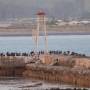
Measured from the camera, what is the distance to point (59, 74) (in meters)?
67.5

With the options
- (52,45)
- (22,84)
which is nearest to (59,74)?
(22,84)

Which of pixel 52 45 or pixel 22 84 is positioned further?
pixel 52 45

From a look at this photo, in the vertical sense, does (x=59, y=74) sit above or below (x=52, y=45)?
below

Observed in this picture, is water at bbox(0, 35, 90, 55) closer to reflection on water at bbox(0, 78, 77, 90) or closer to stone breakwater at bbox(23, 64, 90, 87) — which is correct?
stone breakwater at bbox(23, 64, 90, 87)

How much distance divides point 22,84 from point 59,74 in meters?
3.20

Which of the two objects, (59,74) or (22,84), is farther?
(59,74)

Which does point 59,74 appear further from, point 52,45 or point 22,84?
point 52,45

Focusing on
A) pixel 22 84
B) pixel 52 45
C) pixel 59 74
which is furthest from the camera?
pixel 52 45

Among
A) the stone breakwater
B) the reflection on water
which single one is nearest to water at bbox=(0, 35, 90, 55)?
the stone breakwater

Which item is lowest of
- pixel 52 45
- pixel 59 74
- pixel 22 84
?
pixel 22 84

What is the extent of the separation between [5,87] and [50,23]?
129028 mm

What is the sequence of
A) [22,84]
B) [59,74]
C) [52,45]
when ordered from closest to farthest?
1. [22,84]
2. [59,74]
3. [52,45]

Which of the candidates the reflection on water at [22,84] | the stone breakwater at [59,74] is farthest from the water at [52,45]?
the reflection on water at [22,84]

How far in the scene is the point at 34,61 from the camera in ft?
245
